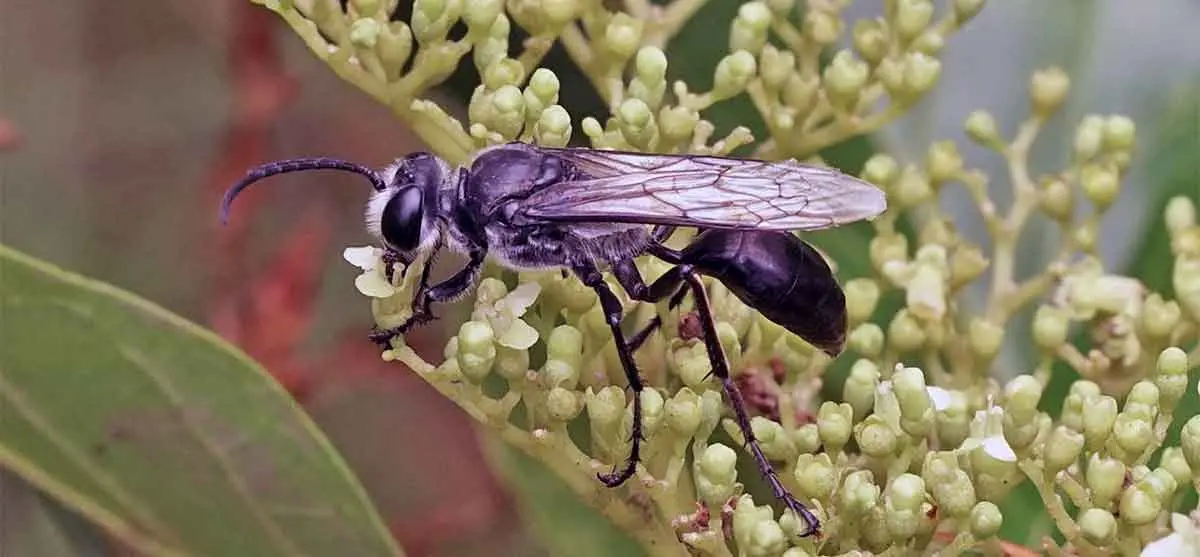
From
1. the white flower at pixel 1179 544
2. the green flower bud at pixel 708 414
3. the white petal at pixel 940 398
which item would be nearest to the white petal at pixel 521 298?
the green flower bud at pixel 708 414

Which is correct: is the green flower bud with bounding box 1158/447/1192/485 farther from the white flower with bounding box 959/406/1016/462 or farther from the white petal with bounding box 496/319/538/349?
the white petal with bounding box 496/319/538/349

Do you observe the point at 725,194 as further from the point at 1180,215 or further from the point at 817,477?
the point at 1180,215

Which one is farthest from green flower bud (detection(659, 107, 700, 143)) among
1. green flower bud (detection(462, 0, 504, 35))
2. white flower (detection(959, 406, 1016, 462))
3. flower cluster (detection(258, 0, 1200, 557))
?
white flower (detection(959, 406, 1016, 462))

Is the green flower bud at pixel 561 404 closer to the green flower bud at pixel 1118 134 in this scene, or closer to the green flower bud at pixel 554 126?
the green flower bud at pixel 554 126

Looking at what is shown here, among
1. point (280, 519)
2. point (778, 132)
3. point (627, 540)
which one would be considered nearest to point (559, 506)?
point (627, 540)

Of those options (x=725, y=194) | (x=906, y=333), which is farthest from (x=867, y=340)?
(x=725, y=194)

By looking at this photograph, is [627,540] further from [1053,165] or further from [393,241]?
[1053,165]
